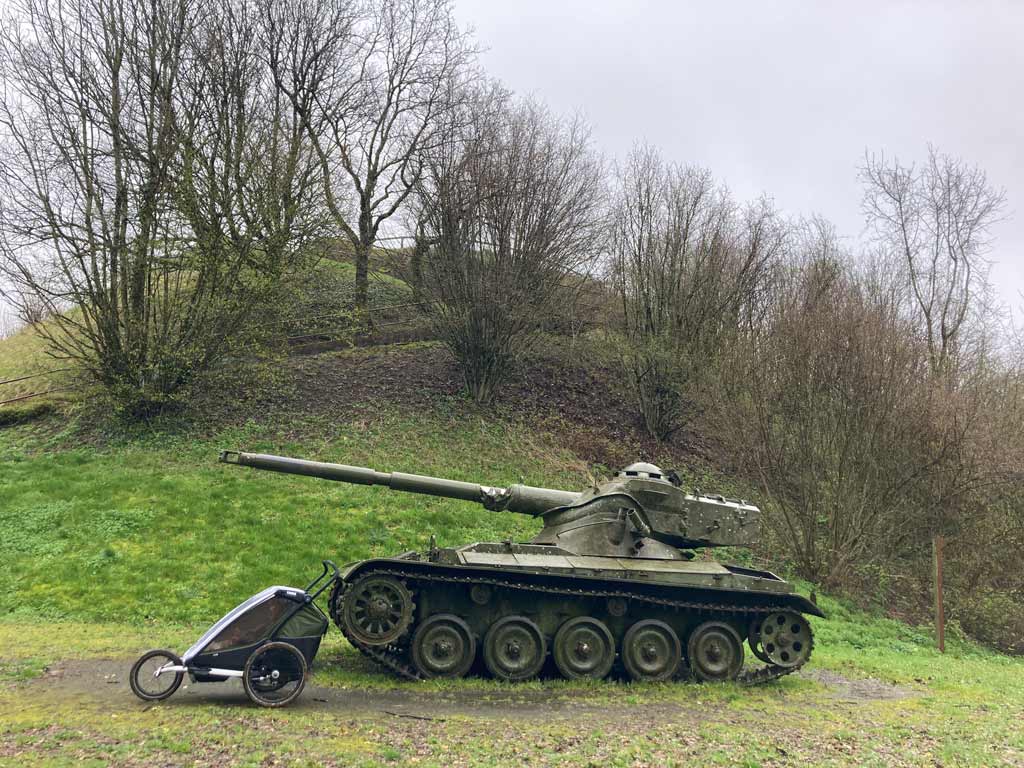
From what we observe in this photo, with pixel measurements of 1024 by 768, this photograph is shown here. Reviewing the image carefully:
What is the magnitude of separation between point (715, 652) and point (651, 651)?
99 cm

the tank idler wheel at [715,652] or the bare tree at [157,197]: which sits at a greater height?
the bare tree at [157,197]

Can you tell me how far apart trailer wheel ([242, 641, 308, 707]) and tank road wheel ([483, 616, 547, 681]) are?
2490 millimetres

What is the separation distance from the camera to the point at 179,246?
18.8m

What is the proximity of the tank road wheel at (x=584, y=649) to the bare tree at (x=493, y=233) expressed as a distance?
523 inches

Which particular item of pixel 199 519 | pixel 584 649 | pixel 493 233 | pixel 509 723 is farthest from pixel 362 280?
pixel 509 723

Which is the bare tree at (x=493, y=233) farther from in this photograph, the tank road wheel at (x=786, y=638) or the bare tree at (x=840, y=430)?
the tank road wheel at (x=786, y=638)

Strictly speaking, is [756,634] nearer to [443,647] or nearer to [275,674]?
[443,647]

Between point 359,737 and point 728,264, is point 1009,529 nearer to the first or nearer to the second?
point 728,264

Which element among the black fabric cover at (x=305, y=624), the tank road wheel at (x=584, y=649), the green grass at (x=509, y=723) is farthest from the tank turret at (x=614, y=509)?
the black fabric cover at (x=305, y=624)

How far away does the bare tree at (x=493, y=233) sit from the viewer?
22.1 meters

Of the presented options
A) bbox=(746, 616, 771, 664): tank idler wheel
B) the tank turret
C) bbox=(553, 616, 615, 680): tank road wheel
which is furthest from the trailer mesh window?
bbox=(746, 616, 771, 664): tank idler wheel

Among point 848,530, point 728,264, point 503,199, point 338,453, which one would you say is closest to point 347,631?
point 338,453

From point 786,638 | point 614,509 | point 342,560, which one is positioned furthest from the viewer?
point 342,560

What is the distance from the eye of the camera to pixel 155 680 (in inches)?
318
